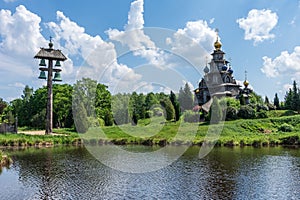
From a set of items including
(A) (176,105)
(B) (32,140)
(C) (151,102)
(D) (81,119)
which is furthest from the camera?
(C) (151,102)

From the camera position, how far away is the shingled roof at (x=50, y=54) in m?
39.7

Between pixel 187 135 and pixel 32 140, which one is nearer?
pixel 32 140

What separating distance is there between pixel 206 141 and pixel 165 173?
1779 centimetres

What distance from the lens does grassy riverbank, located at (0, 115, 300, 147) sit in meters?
35.2

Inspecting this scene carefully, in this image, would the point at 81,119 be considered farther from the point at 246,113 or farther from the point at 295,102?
the point at 295,102

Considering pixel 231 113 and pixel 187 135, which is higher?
pixel 231 113

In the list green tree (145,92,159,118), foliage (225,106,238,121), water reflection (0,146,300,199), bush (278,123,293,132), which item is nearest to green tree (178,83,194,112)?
green tree (145,92,159,118)

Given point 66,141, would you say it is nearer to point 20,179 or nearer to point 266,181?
point 20,179

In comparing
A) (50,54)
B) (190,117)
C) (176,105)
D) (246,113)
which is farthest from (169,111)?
(50,54)

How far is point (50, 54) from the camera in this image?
1586 inches

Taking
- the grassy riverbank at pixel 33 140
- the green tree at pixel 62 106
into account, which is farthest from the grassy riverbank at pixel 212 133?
the green tree at pixel 62 106

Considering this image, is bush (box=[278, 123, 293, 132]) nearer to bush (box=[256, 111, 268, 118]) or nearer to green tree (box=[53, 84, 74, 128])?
bush (box=[256, 111, 268, 118])

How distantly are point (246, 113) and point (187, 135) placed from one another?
12.8m

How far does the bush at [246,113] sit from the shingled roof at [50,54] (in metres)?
27.3
